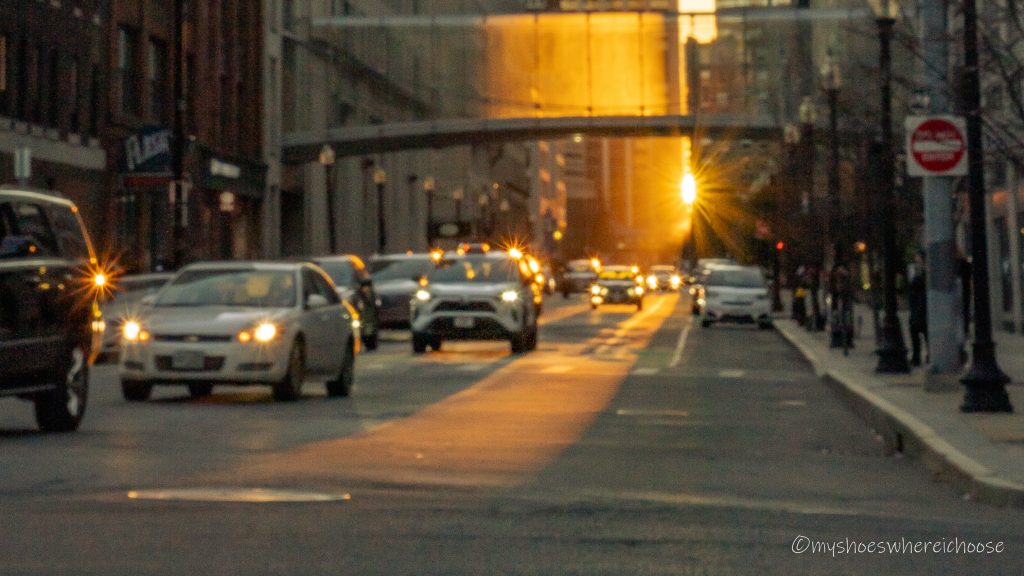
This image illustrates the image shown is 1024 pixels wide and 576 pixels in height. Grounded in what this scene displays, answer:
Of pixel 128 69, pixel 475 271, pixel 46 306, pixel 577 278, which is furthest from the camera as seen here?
pixel 577 278

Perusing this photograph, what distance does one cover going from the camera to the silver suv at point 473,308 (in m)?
33.2

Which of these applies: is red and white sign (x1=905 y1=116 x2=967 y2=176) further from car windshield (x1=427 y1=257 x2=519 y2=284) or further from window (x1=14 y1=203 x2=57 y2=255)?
car windshield (x1=427 y1=257 x2=519 y2=284)

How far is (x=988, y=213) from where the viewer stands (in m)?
45.2

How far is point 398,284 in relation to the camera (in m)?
40.7

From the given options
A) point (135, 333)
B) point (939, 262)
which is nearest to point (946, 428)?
point (939, 262)

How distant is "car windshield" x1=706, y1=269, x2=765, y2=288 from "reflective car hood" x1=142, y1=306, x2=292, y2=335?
34.2 m

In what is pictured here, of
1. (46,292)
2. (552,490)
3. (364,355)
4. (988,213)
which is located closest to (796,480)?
(552,490)

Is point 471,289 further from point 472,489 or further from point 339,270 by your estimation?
point 472,489

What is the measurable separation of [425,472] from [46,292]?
4689 mm

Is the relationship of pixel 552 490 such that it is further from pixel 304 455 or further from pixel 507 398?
pixel 507 398

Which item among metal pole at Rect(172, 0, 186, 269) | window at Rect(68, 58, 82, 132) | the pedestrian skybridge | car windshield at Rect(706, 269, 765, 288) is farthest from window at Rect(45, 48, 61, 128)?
the pedestrian skybridge

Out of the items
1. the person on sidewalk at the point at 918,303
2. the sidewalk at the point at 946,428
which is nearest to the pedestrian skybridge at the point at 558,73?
the person on sidewalk at the point at 918,303

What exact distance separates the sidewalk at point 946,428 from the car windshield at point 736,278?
24.8 m

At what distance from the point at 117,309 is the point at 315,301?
9.66 metres
